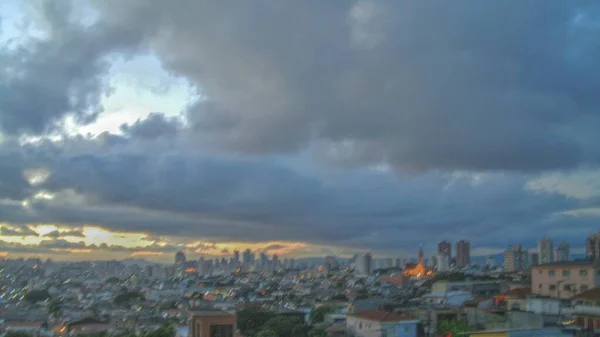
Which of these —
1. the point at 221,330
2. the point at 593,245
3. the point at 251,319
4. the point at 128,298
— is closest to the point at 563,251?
the point at 593,245

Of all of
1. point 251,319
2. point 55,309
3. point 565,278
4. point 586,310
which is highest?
point 565,278

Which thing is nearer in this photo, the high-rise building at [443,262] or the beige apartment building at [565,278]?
the beige apartment building at [565,278]

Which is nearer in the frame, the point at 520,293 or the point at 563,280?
the point at 520,293

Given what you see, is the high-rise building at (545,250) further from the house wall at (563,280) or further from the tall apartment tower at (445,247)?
the house wall at (563,280)

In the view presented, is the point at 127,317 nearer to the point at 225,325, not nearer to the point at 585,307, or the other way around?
the point at 225,325

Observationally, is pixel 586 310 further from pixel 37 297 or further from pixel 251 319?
pixel 37 297

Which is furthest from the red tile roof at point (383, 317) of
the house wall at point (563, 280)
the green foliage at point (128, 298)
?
the green foliage at point (128, 298)
